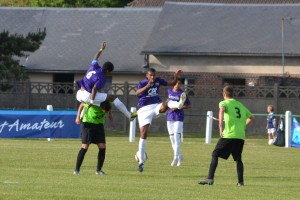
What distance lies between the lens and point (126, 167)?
2261 cm

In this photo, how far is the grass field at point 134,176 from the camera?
52.9ft

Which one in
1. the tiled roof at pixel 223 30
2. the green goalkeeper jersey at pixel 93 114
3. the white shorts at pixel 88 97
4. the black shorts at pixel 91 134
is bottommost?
the black shorts at pixel 91 134

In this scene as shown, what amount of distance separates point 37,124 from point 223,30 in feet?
64.6

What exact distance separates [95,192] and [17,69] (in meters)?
31.2

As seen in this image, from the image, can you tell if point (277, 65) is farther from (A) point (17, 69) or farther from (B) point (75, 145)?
(B) point (75, 145)

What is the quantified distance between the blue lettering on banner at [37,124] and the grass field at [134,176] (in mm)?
5482

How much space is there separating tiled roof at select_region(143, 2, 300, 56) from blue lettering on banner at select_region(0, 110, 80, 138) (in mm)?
16293

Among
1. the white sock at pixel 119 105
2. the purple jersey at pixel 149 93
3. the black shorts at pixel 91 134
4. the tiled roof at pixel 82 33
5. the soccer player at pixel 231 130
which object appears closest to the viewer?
the soccer player at pixel 231 130

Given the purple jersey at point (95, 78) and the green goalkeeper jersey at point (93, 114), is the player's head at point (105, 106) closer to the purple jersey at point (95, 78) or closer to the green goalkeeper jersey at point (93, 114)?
the green goalkeeper jersey at point (93, 114)

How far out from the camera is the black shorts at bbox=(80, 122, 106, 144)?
19.9 meters

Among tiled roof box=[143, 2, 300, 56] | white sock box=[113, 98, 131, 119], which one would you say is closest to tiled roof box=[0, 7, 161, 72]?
tiled roof box=[143, 2, 300, 56]

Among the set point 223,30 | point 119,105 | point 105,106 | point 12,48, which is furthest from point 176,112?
point 223,30

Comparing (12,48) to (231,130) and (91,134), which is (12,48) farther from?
(231,130)

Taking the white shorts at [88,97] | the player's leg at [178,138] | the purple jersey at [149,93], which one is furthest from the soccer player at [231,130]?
the player's leg at [178,138]
